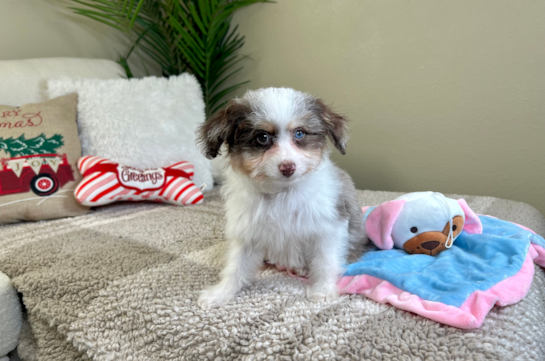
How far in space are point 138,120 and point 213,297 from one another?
4.67 ft

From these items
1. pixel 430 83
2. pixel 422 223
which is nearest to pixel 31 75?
pixel 422 223

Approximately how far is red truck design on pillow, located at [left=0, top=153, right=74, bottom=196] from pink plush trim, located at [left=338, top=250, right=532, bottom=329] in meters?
1.56

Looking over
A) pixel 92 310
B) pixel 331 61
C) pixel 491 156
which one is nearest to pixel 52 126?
pixel 92 310

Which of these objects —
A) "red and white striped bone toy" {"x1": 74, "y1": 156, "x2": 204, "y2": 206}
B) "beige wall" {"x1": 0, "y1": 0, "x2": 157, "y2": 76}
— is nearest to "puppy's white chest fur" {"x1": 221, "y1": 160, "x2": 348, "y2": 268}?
"red and white striped bone toy" {"x1": 74, "y1": 156, "x2": 204, "y2": 206}

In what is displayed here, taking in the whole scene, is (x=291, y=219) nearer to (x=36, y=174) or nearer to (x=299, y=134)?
(x=299, y=134)

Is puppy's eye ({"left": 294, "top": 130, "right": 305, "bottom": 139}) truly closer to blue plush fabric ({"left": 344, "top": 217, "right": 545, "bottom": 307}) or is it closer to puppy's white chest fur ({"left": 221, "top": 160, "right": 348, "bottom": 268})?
puppy's white chest fur ({"left": 221, "top": 160, "right": 348, "bottom": 268})

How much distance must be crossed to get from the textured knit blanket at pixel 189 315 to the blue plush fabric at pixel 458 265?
86mm

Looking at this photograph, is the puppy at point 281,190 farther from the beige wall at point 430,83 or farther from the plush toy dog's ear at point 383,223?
the beige wall at point 430,83

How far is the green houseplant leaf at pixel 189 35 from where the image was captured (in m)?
2.63

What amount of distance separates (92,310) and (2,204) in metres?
1.03

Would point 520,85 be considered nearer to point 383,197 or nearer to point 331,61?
point 383,197

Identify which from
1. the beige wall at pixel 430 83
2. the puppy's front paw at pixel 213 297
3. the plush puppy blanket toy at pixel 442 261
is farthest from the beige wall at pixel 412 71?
the puppy's front paw at pixel 213 297

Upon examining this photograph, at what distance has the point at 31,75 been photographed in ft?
6.68

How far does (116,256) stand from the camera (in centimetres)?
131
